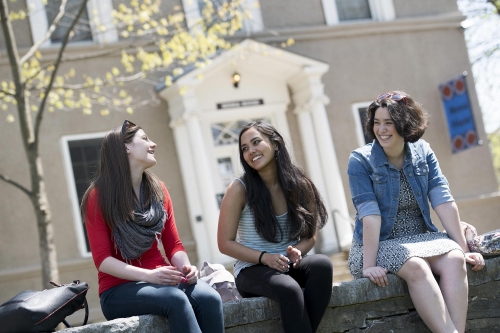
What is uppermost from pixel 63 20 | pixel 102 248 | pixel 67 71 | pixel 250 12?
pixel 63 20

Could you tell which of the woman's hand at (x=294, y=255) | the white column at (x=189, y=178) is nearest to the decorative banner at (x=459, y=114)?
the white column at (x=189, y=178)

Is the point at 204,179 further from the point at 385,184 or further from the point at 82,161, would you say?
the point at 385,184

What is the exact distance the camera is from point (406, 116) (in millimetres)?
4555

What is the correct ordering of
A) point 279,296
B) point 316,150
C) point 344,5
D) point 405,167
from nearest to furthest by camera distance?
point 279,296 → point 405,167 → point 316,150 → point 344,5

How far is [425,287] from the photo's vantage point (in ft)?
13.4

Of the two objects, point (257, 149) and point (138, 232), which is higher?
point (257, 149)

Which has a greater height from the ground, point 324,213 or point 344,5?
point 344,5

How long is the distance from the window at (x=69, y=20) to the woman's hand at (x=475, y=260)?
8204 mm

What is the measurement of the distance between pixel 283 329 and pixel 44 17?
29.2 feet

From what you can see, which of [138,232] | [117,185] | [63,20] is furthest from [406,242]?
[63,20]

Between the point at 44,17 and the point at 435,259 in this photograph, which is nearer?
the point at 435,259

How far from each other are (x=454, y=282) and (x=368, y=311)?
0.54 m

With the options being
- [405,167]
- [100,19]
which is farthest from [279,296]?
[100,19]

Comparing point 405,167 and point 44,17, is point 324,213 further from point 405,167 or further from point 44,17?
point 44,17
